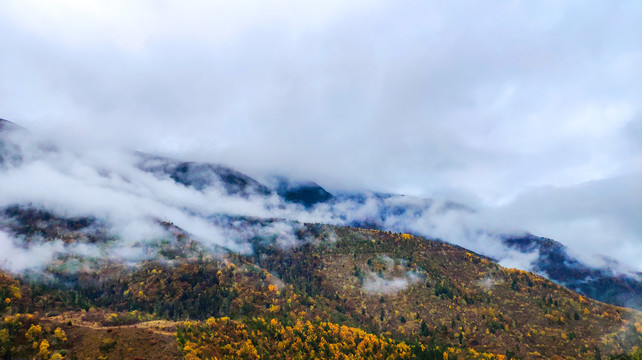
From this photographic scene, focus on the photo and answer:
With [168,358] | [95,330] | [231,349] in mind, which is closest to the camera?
[168,358]

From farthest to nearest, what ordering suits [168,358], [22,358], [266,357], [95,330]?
1. [266,357]
2. [95,330]
3. [168,358]
4. [22,358]

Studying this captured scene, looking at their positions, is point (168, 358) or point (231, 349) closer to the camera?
point (168, 358)

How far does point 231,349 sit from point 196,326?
27.2m

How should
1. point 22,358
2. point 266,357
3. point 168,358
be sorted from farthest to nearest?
point 266,357 < point 168,358 < point 22,358

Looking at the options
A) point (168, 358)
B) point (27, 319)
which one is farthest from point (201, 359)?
point (27, 319)

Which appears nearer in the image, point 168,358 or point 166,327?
point 168,358

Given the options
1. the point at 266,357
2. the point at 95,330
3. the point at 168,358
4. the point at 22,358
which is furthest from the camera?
the point at 266,357

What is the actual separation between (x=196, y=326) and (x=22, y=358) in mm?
78055

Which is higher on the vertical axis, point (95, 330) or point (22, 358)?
point (95, 330)

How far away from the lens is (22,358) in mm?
141500

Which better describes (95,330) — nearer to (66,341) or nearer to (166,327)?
(66,341)

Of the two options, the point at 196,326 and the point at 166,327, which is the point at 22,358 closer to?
the point at 166,327

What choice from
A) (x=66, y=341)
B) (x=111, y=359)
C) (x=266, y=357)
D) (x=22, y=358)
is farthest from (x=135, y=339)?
(x=266, y=357)

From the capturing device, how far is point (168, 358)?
154250mm
